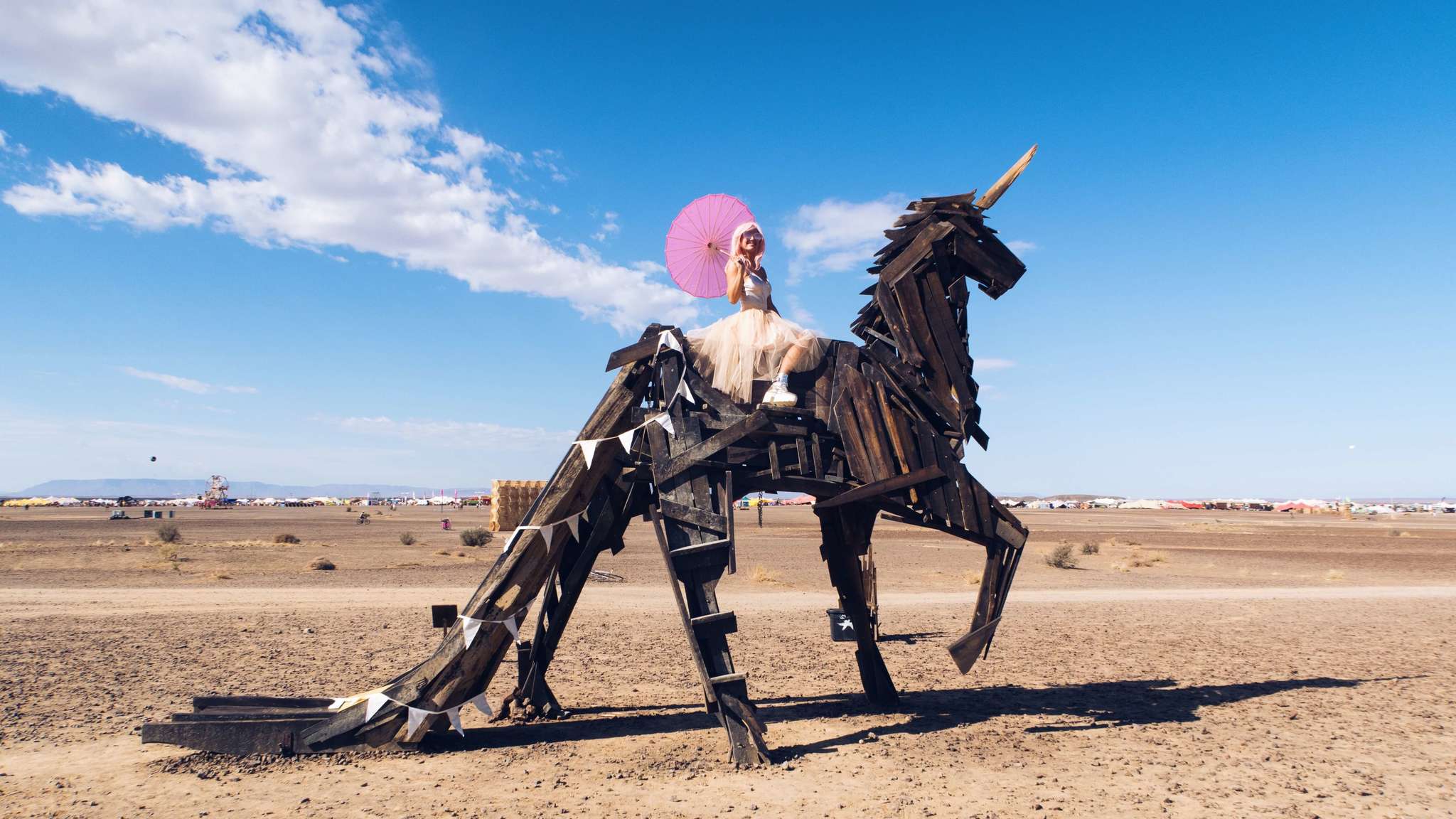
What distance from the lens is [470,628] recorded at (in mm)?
6297

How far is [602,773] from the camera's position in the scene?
6.12 m

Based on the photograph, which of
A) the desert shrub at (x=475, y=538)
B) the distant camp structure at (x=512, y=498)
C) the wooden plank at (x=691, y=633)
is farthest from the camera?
the distant camp structure at (x=512, y=498)

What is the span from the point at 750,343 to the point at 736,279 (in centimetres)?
61

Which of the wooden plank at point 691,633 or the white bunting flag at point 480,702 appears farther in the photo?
the white bunting flag at point 480,702

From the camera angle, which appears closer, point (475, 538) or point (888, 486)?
point (888, 486)

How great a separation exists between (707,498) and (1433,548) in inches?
1762

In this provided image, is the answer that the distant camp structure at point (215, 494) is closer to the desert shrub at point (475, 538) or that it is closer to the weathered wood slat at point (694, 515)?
the desert shrub at point (475, 538)

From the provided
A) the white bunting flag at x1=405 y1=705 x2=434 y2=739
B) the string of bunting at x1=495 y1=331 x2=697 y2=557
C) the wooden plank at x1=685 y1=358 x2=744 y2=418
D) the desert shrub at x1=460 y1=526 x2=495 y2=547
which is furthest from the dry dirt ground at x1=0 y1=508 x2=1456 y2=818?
the desert shrub at x1=460 y1=526 x2=495 y2=547

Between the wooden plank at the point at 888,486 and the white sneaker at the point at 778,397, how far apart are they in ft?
2.85

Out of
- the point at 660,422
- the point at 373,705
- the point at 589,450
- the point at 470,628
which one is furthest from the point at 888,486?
the point at 373,705

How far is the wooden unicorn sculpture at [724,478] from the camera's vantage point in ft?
20.6

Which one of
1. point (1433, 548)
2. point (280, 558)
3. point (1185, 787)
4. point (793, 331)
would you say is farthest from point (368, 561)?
point (1433, 548)

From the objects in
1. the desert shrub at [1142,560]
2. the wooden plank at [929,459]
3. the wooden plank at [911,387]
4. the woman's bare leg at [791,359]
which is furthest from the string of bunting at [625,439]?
the desert shrub at [1142,560]

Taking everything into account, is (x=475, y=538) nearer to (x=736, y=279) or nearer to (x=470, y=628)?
(x=470, y=628)
